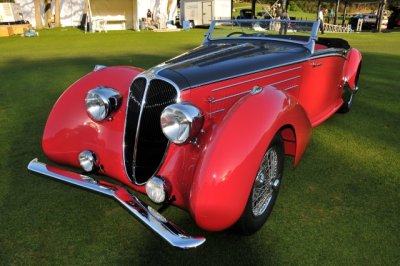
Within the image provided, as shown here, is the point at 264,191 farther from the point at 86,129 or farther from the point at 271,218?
the point at 86,129

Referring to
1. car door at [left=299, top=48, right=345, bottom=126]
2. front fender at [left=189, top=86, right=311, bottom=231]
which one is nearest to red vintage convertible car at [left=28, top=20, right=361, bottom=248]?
front fender at [left=189, top=86, right=311, bottom=231]

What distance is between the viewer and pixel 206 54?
3078 mm

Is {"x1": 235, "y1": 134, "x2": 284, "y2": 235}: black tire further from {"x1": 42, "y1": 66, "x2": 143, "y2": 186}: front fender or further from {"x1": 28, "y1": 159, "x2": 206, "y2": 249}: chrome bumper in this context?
{"x1": 42, "y1": 66, "x2": 143, "y2": 186}: front fender

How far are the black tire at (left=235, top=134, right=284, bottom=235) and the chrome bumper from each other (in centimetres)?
48

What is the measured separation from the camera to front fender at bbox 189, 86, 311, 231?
188 cm

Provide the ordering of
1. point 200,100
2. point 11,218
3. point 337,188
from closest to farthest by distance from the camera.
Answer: point 200,100, point 11,218, point 337,188

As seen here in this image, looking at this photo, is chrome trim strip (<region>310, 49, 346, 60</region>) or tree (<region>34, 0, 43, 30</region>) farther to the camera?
tree (<region>34, 0, 43, 30</region>)

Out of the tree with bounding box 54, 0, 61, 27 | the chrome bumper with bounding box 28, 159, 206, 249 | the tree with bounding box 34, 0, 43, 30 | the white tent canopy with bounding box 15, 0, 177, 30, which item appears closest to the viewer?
the chrome bumper with bounding box 28, 159, 206, 249

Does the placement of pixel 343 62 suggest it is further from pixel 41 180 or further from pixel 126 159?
pixel 41 180

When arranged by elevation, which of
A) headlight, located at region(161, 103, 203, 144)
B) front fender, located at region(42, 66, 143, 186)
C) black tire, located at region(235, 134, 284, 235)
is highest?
headlight, located at region(161, 103, 203, 144)

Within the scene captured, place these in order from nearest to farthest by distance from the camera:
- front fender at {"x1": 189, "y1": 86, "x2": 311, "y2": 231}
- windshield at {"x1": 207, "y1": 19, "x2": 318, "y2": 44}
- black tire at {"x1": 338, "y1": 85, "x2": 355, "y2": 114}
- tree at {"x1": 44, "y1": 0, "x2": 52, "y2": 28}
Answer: front fender at {"x1": 189, "y1": 86, "x2": 311, "y2": 231} < windshield at {"x1": 207, "y1": 19, "x2": 318, "y2": 44} < black tire at {"x1": 338, "y1": 85, "x2": 355, "y2": 114} < tree at {"x1": 44, "y1": 0, "x2": 52, "y2": 28}

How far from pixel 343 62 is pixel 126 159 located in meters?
3.30

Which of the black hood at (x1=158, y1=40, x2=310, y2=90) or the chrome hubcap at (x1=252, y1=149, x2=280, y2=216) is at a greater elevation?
the black hood at (x1=158, y1=40, x2=310, y2=90)

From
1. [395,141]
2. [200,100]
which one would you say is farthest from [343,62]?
[200,100]
